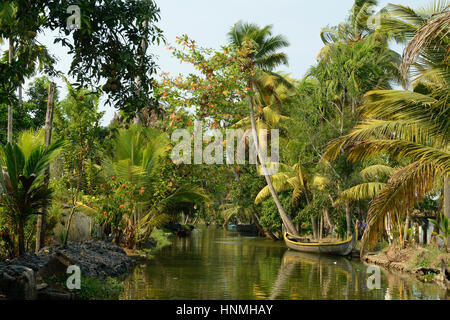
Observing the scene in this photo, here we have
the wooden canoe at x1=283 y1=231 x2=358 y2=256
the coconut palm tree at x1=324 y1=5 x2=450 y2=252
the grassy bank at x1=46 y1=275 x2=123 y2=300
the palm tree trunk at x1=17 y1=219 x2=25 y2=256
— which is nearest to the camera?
the grassy bank at x1=46 y1=275 x2=123 y2=300

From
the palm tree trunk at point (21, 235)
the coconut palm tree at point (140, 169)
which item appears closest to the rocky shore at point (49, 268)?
the palm tree trunk at point (21, 235)

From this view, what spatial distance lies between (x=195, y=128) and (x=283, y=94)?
14.6 metres

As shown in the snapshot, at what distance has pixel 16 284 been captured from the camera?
7.14 metres

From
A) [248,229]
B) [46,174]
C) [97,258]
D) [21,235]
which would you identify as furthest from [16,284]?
[248,229]

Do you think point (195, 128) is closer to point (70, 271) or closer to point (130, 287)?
point (130, 287)

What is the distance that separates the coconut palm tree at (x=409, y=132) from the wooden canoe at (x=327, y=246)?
9229 millimetres

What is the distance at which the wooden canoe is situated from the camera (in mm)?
19828

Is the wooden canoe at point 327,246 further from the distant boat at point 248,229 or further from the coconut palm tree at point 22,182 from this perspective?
the distant boat at point 248,229

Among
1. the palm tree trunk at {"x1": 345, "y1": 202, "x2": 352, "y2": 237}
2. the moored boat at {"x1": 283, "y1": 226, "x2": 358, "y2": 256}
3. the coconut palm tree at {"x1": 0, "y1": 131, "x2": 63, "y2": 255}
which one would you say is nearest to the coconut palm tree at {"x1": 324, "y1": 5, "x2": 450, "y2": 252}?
the coconut palm tree at {"x1": 0, "y1": 131, "x2": 63, "y2": 255}

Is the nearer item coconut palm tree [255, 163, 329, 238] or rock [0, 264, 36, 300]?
rock [0, 264, 36, 300]

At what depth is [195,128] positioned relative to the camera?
1798cm

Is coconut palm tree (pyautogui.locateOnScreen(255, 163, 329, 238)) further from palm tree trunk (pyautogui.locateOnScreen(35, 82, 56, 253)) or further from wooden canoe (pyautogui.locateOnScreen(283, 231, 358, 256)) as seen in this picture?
palm tree trunk (pyautogui.locateOnScreen(35, 82, 56, 253))

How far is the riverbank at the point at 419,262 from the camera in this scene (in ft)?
37.9

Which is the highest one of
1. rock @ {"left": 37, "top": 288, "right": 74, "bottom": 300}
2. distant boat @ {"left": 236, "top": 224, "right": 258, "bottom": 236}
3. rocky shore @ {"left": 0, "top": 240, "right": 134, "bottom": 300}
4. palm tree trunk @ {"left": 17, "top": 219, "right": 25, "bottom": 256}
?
palm tree trunk @ {"left": 17, "top": 219, "right": 25, "bottom": 256}
